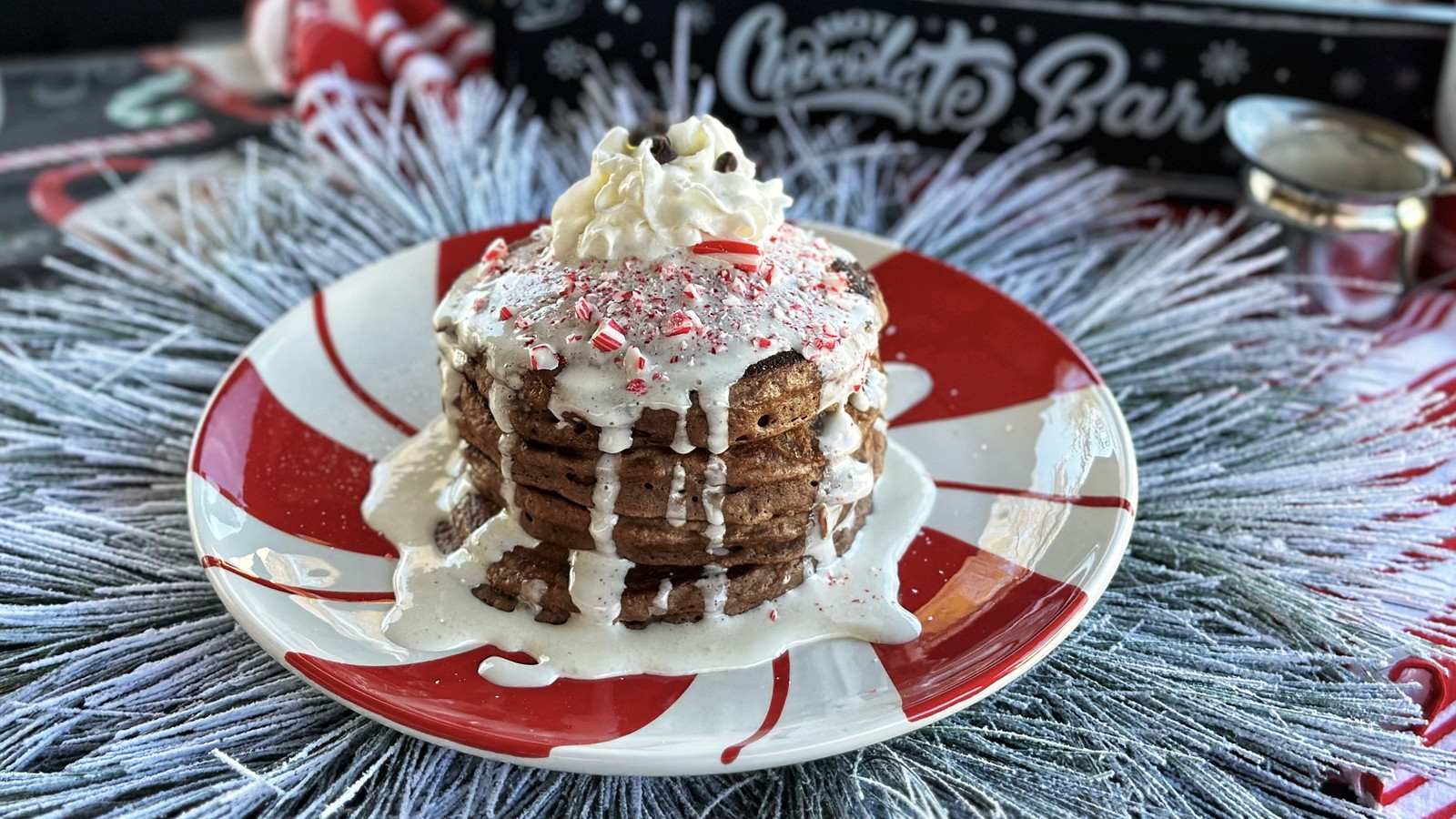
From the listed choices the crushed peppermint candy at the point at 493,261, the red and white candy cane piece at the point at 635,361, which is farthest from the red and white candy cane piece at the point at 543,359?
the crushed peppermint candy at the point at 493,261

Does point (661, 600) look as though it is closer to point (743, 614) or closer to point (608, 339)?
point (743, 614)

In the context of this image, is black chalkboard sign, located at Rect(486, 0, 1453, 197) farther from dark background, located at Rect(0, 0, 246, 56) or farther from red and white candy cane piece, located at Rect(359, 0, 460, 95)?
dark background, located at Rect(0, 0, 246, 56)

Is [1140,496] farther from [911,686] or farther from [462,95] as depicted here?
[462,95]

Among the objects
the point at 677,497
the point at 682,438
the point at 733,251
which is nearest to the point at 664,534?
the point at 677,497

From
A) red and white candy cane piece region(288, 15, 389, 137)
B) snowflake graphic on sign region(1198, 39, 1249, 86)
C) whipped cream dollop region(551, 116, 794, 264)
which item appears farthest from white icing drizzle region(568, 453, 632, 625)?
snowflake graphic on sign region(1198, 39, 1249, 86)

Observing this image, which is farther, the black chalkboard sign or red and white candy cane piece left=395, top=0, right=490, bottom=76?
red and white candy cane piece left=395, top=0, right=490, bottom=76

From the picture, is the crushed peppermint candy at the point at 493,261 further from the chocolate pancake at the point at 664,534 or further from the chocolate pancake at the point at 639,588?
the chocolate pancake at the point at 639,588
